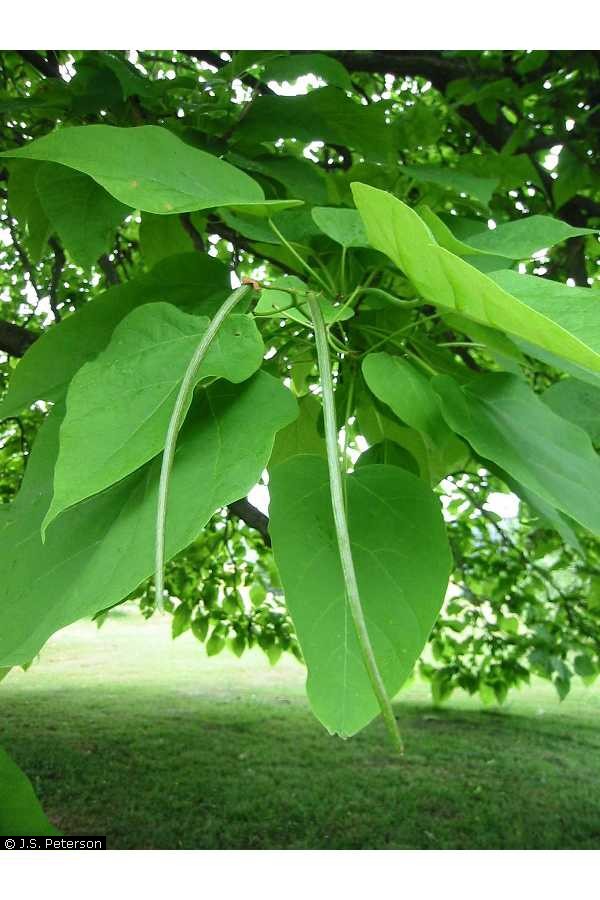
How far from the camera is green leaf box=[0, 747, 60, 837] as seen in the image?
1.04ft

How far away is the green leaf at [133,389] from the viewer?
0.23 m

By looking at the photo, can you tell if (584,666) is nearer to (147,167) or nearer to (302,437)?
(302,437)

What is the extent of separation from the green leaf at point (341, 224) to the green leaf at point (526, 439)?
2.4 inches

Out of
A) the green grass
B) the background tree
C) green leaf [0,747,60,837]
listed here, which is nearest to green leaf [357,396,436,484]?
the background tree

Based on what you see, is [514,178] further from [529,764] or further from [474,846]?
[529,764]

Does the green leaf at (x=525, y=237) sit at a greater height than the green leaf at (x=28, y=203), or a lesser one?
lesser

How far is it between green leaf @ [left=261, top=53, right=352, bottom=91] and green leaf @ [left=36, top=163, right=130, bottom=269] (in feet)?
0.51

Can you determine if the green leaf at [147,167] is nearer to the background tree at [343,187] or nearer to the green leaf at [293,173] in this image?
the background tree at [343,187]

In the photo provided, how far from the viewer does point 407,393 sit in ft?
0.99

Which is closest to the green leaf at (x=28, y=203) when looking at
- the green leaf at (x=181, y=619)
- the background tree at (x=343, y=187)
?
the background tree at (x=343, y=187)

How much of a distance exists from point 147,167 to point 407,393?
116 millimetres

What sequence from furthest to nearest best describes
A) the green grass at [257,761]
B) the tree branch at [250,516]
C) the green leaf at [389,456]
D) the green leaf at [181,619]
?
1. the green grass at [257,761]
2. the green leaf at [181,619]
3. the tree branch at [250,516]
4. the green leaf at [389,456]

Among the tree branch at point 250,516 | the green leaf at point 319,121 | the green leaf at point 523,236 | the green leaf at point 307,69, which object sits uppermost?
the green leaf at point 307,69

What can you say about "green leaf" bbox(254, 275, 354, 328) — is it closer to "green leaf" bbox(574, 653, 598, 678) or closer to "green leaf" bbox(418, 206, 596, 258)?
"green leaf" bbox(418, 206, 596, 258)
